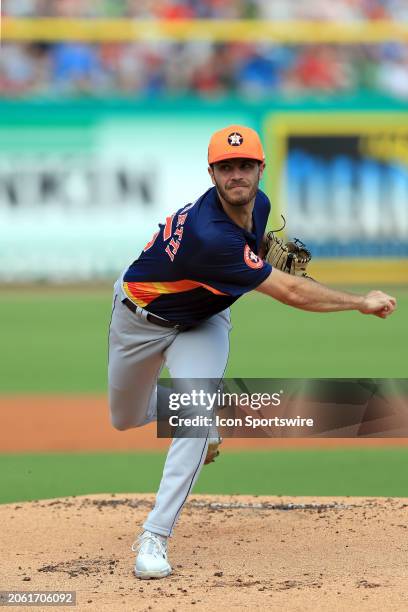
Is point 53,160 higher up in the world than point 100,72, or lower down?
lower down

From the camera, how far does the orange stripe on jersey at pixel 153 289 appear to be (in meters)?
5.12

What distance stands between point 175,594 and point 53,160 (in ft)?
40.7

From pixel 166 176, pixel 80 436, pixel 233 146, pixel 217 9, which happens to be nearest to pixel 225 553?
pixel 233 146

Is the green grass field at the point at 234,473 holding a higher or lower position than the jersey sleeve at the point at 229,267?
lower

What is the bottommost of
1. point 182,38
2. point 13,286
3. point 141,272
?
point 13,286

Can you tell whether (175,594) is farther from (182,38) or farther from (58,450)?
(182,38)

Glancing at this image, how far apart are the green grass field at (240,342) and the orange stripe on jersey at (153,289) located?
191 inches

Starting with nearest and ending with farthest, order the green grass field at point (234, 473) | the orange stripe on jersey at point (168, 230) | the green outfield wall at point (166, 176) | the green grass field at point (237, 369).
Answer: the orange stripe on jersey at point (168, 230)
the green grass field at point (234, 473)
the green grass field at point (237, 369)
the green outfield wall at point (166, 176)

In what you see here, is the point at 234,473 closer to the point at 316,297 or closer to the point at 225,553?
the point at 225,553

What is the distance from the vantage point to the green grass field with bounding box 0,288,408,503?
23.1 ft

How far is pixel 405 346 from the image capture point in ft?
40.2

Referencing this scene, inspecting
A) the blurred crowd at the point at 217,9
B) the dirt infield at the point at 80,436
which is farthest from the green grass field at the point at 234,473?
the blurred crowd at the point at 217,9

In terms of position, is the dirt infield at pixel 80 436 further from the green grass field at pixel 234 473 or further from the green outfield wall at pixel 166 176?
the green outfield wall at pixel 166 176

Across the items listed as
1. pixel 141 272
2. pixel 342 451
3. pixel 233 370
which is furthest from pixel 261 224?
pixel 233 370
